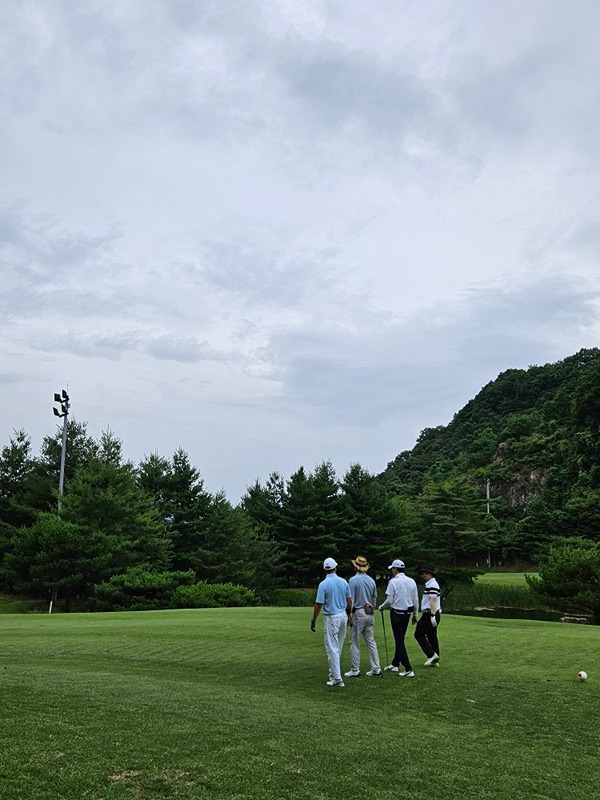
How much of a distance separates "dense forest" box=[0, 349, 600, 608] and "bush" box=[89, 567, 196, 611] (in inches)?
3.7

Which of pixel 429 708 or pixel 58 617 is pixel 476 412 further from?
pixel 429 708

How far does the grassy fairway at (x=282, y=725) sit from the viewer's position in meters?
5.64

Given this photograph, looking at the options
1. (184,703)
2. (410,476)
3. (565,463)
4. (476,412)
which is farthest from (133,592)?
(476,412)

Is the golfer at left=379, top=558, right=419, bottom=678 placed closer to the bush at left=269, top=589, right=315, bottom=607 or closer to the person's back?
the person's back

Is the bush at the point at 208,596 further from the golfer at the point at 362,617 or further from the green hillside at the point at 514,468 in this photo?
the green hillside at the point at 514,468

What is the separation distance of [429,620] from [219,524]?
106ft

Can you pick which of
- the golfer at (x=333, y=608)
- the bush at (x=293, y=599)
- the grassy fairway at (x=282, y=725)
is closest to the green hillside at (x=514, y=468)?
the bush at (x=293, y=599)

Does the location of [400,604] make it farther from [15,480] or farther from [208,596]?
[15,480]

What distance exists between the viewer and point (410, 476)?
116 meters

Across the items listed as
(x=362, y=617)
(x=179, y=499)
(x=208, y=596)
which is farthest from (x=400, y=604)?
(x=179, y=499)

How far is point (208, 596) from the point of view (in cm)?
3181

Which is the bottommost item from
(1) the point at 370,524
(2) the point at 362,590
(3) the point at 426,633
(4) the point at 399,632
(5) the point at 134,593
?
(5) the point at 134,593

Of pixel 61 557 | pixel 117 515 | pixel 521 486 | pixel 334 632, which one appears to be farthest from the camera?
pixel 521 486

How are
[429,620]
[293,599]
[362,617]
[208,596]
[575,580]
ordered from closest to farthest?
[362,617], [429,620], [575,580], [208,596], [293,599]
